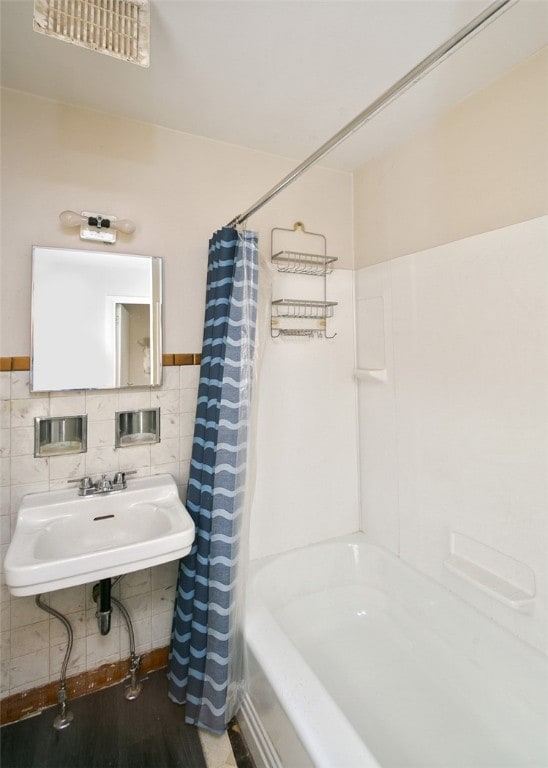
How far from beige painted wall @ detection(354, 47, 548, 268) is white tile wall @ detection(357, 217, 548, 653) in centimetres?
9

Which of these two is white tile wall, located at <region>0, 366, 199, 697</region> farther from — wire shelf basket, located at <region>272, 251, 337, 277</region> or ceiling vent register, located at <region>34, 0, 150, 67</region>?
ceiling vent register, located at <region>34, 0, 150, 67</region>

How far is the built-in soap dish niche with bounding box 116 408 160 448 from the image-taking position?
171cm

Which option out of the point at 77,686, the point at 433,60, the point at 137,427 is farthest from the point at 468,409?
the point at 77,686

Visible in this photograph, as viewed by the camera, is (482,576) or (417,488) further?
(417,488)

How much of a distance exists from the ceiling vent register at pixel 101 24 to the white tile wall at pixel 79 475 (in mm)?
1124

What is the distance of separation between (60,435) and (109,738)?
1201 mm

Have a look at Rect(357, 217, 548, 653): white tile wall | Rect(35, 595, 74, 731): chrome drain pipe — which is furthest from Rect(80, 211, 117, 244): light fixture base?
Rect(35, 595, 74, 731): chrome drain pipe

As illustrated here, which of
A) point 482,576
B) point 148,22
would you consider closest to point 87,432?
point 148,22

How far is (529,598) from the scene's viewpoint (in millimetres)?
1350

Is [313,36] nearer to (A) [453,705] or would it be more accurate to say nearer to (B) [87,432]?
(B) [87,432]

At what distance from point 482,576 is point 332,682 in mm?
758

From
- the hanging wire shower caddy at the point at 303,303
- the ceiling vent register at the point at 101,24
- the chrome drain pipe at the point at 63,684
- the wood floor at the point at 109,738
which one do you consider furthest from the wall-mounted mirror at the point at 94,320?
the wood floor at the point at 109,738

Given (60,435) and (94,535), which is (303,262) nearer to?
(60,435)

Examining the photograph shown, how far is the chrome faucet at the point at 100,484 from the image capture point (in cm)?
159
